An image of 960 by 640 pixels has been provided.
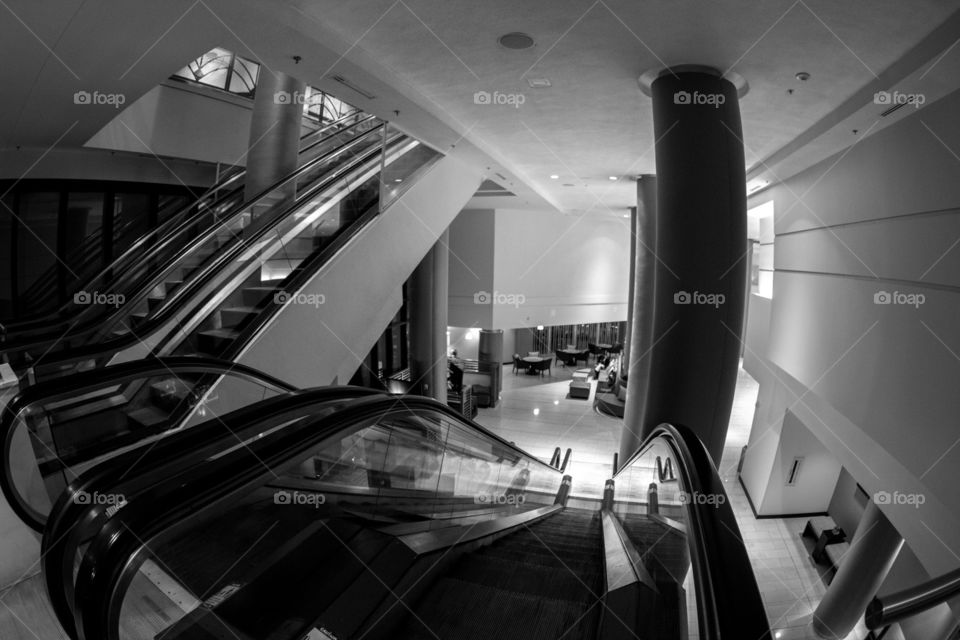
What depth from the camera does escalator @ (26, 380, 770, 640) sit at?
3.74 feet

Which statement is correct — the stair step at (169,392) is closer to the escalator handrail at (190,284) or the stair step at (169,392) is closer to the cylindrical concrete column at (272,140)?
the escalator handrail at (190,284)

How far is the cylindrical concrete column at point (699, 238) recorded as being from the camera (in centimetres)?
396

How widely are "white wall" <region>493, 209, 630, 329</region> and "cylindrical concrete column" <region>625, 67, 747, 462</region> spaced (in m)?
11.2

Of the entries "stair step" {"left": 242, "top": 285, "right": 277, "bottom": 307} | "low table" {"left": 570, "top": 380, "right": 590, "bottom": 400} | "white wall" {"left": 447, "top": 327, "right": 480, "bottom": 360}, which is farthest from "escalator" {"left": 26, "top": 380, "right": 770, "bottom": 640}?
"white wall" {"left": 447, "top": 327, "right": 480, "bottom": 360}

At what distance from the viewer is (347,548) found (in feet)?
7.22

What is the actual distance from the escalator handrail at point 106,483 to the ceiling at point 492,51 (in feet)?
8.98

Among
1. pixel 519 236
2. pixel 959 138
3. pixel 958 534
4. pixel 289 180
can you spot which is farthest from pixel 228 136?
pixel 958 534

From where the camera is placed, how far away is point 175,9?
3.45 meters

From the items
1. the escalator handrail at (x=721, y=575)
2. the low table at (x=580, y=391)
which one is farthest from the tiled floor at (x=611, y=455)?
the escalator handrail at (x=721, y=575)

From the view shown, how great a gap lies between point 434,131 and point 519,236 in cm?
963

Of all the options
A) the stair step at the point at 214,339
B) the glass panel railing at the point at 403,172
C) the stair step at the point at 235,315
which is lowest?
the stair step at the point at 214,339

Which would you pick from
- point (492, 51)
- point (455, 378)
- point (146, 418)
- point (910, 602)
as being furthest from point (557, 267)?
point (910, 602)

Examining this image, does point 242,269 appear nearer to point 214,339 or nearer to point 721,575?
point 214,339

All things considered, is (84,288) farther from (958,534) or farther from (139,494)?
(958,534)
